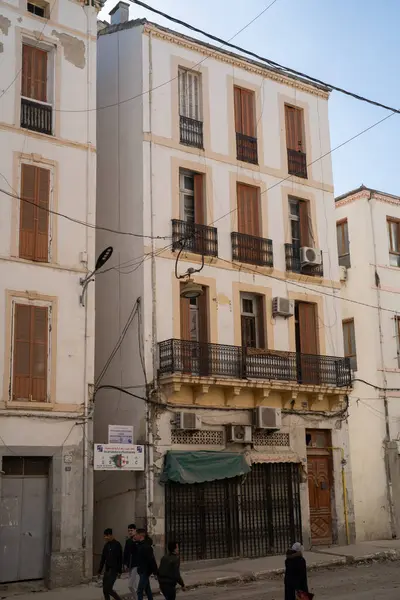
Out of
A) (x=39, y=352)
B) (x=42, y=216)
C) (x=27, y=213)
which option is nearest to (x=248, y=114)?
(x=42, y=216)

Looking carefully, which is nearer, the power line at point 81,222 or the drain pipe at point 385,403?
the power line at point 81,222

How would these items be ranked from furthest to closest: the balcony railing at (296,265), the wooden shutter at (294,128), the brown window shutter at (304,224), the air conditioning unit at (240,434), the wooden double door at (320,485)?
the wooden shutter at (294,128)
the brown window shutter at (304,224)
the balcony railing at (296,265)
the wooden double door at (320,485)
the air conditioning unit at (240,434)

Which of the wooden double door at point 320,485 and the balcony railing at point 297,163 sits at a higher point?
the balcony railing at point 297,163

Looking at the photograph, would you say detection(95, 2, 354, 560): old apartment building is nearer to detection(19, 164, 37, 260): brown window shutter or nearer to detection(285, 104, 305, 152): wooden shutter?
detection(285, 104, 305, 152): wooden shutter

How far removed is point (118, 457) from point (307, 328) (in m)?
8.57

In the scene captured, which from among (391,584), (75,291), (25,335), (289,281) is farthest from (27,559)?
(289,281)

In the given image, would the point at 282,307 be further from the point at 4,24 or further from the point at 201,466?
the point at 4,24

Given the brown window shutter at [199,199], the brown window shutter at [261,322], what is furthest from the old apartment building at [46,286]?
the brown window shutter at [261,322]

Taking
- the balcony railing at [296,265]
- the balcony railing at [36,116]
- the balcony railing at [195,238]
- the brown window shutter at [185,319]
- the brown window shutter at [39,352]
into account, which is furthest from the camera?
the balcony railing at [296,265]

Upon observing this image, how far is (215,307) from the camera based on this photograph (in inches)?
931

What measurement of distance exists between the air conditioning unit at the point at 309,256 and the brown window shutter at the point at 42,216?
8.86 meters

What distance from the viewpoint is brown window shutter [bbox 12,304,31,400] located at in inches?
758

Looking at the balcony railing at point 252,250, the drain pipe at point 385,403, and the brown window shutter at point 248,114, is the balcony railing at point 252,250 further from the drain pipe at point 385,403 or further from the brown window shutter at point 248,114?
the drain pipe at point 385,403

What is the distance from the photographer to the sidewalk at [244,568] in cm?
1788
